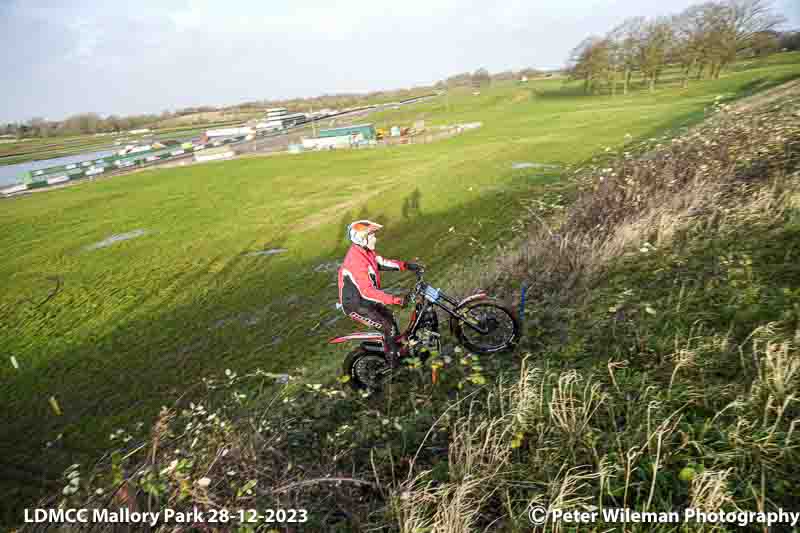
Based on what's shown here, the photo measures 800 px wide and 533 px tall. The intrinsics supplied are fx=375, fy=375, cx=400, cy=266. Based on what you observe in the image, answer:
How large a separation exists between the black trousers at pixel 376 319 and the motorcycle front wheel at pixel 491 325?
1072 millimetres

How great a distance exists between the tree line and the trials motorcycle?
87.2 m

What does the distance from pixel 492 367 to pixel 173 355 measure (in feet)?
42.3

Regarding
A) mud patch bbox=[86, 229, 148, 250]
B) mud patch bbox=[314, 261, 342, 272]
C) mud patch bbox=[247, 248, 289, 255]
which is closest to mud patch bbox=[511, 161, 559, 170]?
mud patch bbox=[314, 261, 342, 272]

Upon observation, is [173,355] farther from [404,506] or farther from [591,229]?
[591,229]

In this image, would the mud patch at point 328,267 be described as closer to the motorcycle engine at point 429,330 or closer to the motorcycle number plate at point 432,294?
the motorcycle engine at point 429,330

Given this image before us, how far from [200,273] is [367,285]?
66.4 feet

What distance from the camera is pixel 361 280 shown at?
585 centimetres

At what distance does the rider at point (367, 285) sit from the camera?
5.82 meters

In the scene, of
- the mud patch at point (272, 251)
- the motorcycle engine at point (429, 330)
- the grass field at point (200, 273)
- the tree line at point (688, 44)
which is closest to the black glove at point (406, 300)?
the motorcycle engine at point (429, 330)

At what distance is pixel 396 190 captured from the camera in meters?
30.6

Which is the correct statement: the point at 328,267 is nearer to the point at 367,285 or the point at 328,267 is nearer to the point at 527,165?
the point at 367,285

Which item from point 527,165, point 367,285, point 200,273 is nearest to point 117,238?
point 200,273

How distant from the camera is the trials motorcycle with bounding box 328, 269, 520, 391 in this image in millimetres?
6215

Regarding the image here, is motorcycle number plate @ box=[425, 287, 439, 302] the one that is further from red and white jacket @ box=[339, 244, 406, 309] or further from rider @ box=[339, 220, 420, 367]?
red and white jacket @ box=[339, 244, 406, 309]
